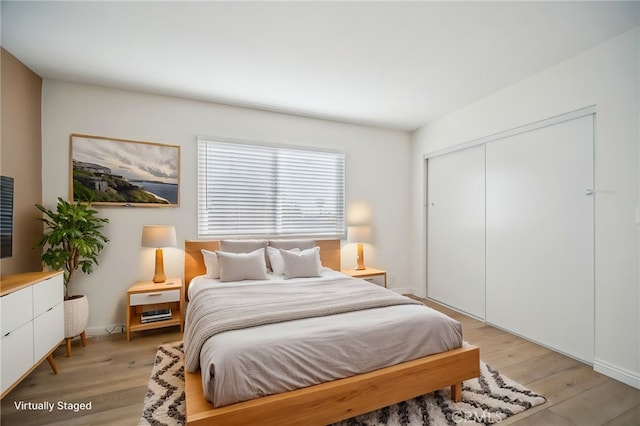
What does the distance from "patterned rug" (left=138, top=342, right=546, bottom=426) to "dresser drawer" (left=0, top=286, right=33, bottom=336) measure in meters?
0.93

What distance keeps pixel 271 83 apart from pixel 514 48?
87.1 inches

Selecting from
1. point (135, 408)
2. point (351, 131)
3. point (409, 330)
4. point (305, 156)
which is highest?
point (351, 131)

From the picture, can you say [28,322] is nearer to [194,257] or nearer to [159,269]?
[159,269]

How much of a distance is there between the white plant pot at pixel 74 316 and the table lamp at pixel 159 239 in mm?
629

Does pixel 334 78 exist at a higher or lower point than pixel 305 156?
higher

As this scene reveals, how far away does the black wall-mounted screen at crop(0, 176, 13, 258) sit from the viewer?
2316mm

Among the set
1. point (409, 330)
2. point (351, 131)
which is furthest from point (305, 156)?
point (409, 330)

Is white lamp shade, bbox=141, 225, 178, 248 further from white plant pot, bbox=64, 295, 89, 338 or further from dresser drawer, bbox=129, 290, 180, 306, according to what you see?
white plant pot, bbox=64, 295, 89, 338

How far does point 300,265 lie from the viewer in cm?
324

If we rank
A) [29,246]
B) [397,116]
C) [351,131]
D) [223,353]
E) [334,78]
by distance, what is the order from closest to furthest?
[223,353] → [29,246] → [334,78] → [397,116] → [351,131]

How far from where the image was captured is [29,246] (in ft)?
9.02

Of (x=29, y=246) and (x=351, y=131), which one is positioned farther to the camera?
(x=351, y=131)

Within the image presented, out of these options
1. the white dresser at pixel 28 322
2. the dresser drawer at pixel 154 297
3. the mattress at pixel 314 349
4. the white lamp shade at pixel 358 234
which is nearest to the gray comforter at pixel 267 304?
the mattress at pixel 314 349

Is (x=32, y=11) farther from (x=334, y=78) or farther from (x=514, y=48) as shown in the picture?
(x=514, y=48)
